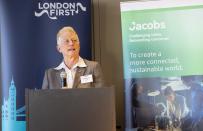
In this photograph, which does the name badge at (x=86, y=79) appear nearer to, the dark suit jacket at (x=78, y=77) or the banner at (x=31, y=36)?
the dark suit jacket at (x=78, y=77)

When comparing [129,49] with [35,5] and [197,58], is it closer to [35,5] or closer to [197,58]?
[197,58]

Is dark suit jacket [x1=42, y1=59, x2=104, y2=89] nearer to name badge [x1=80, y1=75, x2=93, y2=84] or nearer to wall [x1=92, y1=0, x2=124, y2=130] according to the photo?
name badge [x1=80, y1=75, x2=93, y2=84]

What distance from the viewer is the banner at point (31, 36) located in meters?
3.40

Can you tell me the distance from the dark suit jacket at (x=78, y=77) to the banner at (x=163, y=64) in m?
0.31

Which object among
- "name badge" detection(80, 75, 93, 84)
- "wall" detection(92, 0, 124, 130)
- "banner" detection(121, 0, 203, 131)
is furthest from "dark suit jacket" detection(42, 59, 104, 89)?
"wall" detection(92, 0, 124, 130)

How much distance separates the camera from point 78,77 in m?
3.17

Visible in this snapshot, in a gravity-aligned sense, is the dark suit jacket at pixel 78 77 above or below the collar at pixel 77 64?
below

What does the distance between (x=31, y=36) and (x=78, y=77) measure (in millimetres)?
728

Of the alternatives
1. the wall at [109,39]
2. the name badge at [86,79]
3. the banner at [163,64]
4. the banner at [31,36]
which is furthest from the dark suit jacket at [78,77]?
the wall at [109,39]

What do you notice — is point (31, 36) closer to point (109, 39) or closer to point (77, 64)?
point (77, 64)

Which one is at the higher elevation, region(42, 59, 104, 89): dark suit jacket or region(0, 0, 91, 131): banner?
region(0, 0, 91, 131): banner

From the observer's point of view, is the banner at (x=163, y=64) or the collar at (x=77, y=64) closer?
the banner at (x=163, y=64)

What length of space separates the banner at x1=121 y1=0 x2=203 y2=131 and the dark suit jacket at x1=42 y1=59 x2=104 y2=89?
31cm

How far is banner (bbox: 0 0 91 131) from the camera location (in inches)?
134
